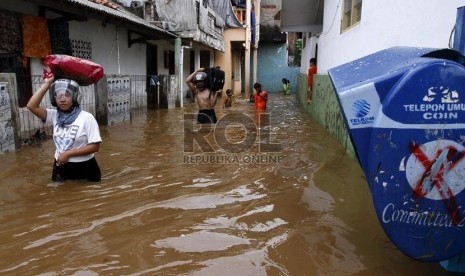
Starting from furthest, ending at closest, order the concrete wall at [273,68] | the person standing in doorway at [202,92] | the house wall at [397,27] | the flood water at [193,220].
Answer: the concrete wall at [273,68] → the person standing in doorway at [202,92] → the house wall at [397,27] → the flood water at [193,220]

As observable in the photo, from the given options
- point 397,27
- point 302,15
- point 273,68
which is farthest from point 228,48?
point 397,27

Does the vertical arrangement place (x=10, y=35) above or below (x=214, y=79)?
above

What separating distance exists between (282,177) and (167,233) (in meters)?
2.24

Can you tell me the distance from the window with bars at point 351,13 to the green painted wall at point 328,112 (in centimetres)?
126

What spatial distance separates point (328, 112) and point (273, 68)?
2106 cm

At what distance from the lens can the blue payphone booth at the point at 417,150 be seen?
226cm

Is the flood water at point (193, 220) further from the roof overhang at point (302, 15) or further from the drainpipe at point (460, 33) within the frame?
the roof overhang at point (302, 15)

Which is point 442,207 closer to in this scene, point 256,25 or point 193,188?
point 193,188

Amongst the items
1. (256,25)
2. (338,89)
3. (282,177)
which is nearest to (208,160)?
(282,177)

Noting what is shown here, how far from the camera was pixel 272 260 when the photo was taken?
2928 mm

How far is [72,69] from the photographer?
4.39m

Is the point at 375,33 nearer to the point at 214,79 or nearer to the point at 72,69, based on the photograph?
the point at 214,79

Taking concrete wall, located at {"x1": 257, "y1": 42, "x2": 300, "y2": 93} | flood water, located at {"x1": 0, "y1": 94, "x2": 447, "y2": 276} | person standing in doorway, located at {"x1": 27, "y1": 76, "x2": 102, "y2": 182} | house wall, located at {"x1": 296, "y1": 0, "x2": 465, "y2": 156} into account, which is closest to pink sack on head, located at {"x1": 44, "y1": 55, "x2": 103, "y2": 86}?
person standing in doorway, located at {"x1": 27, "y1": 76, "x2": 102, "y2": 182}

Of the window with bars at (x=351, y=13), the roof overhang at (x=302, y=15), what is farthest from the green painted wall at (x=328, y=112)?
the roof overhang at (x=302, y=15)
